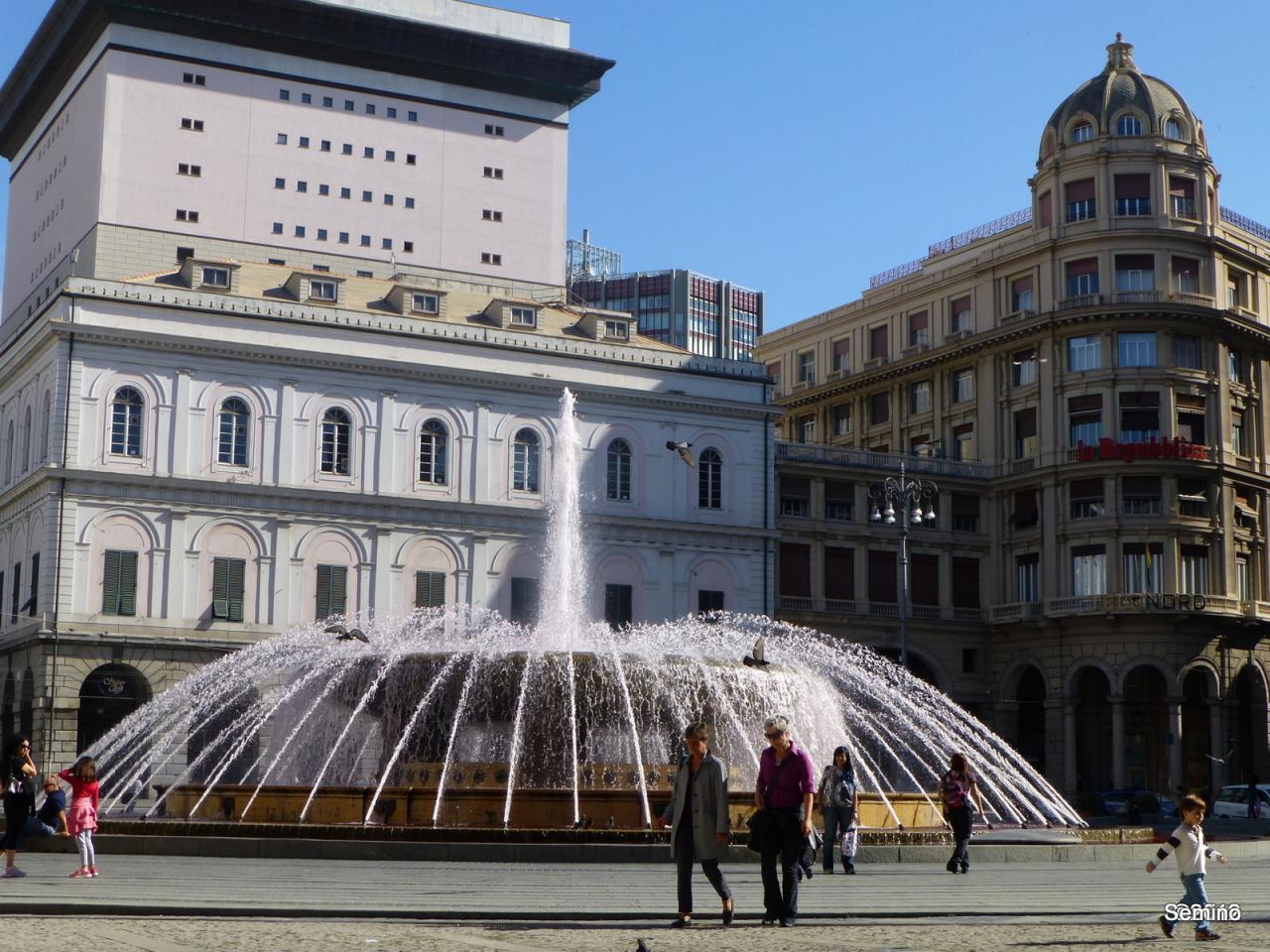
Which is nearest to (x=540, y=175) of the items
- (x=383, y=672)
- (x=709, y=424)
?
(x=709, y=424)

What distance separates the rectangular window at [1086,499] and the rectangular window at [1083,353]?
4135mm

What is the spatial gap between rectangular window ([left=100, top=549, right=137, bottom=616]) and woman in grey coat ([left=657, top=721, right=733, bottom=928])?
130 ft

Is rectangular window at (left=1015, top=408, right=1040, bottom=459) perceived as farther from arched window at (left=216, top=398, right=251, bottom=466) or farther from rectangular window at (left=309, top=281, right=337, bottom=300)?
arched window at (left=216, top=398, right=251, bottom=466)

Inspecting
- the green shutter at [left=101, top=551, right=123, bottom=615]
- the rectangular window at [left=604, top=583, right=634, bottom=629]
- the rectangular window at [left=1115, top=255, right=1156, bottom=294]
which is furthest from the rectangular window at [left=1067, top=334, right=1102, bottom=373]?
the green shutter at [left=101, top=551, right=123, bottom=615]

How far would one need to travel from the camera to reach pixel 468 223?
74375 millimetres

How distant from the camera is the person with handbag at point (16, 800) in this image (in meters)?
19.1

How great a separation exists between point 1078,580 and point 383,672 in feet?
143

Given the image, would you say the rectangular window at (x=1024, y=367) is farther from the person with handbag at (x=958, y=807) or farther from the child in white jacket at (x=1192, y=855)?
the child in white jacket at (x=1192, y=855)

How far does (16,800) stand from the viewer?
64.6 feet

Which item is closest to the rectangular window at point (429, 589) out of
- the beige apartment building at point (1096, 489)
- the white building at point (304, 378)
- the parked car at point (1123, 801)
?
the white building at point (304, 378)

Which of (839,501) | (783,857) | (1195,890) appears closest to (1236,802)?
(839,501)

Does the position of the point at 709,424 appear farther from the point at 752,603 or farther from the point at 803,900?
the point at 803,900

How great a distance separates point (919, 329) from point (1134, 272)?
34.7 feet

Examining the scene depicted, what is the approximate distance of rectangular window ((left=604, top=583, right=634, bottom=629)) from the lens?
2282 inches
